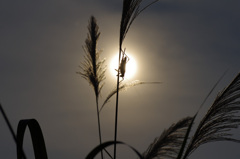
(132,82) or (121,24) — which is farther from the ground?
(121,24)

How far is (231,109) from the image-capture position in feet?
6.47

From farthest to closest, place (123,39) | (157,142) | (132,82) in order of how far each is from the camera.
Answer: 1. (132,82)
2. (157,142)
3. (123,39)

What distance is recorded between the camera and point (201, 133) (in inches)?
77.2

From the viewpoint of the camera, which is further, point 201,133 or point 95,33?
point 95,33

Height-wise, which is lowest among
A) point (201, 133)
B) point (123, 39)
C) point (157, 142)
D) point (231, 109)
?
point (157, 142)

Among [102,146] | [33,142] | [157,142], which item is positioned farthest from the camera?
[157,142]

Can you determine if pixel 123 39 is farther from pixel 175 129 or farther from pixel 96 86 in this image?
pixel 96 86

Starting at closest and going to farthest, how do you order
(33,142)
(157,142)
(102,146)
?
(102,146), (33,142), (157,142)

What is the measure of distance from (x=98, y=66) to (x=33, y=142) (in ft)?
5.53

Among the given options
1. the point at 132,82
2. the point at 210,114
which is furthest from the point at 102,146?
the point at 132,82

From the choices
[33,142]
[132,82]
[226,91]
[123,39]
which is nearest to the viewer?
[33,142]

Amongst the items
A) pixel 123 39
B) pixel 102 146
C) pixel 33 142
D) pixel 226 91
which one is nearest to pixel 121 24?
pixel 123 39

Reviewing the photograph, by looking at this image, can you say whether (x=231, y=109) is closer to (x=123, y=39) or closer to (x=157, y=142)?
(x=157, y=142)

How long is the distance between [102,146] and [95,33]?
6.81ft
